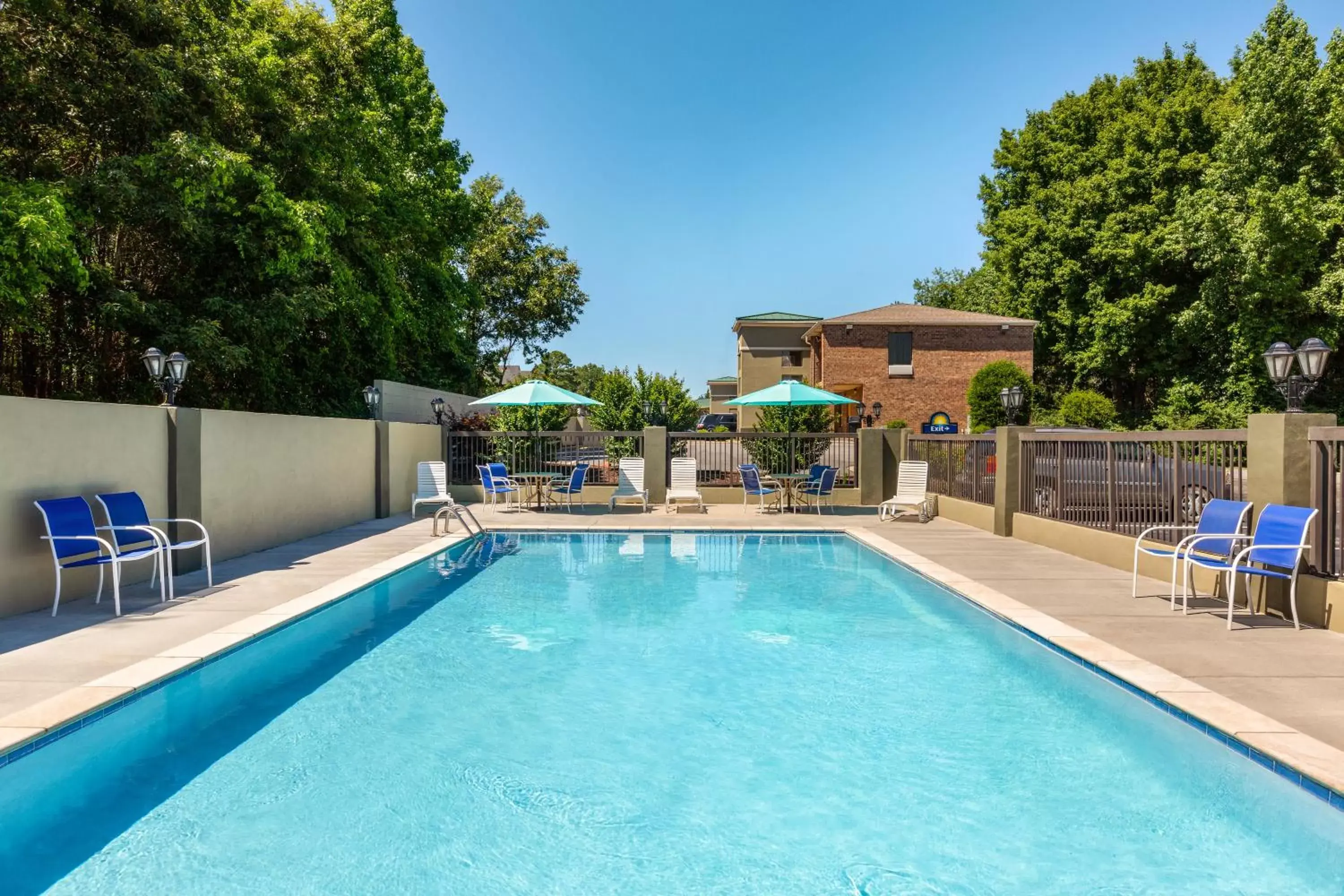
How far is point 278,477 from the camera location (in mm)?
10812

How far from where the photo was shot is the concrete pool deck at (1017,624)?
4.10 m

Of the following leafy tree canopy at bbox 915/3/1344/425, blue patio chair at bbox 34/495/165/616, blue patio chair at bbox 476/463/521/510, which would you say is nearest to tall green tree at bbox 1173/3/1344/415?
leafy tree canopy at bbox 915/3/1344/425

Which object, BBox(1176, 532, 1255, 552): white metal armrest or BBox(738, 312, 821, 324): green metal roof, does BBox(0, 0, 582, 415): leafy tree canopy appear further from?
BBox(738, 312, 821, 324): green metal roof

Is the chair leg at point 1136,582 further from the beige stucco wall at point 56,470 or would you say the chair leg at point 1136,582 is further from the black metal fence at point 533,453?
the black metal fence at point 533,453

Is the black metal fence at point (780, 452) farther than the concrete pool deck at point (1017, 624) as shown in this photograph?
Yes

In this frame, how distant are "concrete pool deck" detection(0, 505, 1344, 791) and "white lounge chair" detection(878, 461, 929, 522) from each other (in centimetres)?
325

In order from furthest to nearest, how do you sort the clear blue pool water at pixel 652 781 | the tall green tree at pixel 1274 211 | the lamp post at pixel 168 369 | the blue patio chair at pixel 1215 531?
the tall green tree at pixel 1274 211 < the lamp post at pixel 168 369 < the blue patio chair at pixel 1215 531 < the clear blue pool water at pixel 652 781

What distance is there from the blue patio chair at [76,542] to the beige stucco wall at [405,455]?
8133mm

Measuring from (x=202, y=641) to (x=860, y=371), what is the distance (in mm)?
27782

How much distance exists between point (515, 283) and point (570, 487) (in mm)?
23568

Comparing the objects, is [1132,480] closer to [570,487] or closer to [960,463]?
[960,463]

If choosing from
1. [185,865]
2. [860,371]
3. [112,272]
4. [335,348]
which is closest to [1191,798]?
[185,865]

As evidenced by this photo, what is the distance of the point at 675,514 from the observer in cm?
1488

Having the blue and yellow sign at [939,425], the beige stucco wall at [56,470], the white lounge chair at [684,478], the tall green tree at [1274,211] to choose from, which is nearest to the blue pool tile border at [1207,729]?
the beige stucco wall at [56,470]
